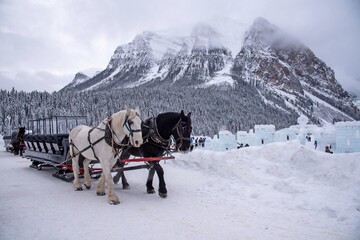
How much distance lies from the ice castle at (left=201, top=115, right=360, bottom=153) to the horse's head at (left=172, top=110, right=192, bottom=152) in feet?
32.2

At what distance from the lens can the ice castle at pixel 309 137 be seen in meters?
13.2

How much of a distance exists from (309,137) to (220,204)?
17.2m

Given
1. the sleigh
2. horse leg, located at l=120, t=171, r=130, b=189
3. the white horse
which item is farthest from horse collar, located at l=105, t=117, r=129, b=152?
horse leg, located at l=120, t=171, r=130, b=189

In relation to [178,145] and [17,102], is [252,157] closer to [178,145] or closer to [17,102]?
[178,145]

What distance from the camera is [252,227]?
478 centimetres

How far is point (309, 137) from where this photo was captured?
20.9 meters

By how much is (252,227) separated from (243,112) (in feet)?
476

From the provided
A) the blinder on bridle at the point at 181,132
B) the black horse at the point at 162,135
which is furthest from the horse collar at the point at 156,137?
the blinder on bridle at the point at 181,132

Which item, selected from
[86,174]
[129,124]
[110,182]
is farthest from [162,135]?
[86,174]

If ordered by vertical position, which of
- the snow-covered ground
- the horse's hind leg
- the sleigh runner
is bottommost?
the snow-covered ground

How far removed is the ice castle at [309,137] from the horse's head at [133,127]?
442 inches

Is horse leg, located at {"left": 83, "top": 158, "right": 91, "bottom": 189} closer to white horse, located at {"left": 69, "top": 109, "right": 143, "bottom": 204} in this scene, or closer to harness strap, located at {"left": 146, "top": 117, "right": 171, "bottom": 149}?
white horse, located at {"left": 69, "top": 109, "right": 143, "bottom": 204}

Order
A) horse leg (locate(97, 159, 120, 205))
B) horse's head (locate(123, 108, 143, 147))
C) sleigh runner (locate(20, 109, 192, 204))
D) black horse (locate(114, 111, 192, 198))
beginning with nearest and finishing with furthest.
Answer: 1. horse's head (locate(123, 108, 143, 147))
2. horse leg (locate(97, 159, 120, 205))
3. sleigh runner (locate(20, 109, 192, 204))
4. black horse (locate(114, 111, 192, 198))

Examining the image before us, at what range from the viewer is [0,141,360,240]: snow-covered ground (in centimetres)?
458
